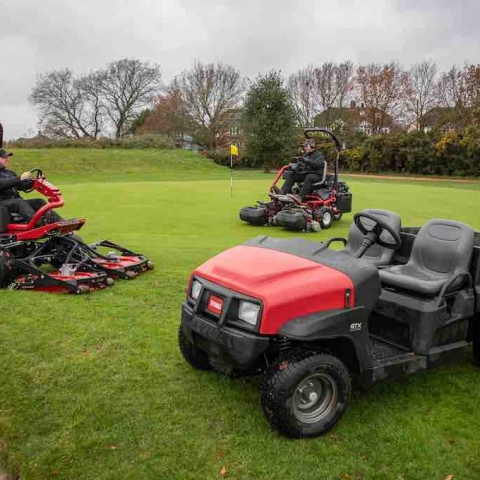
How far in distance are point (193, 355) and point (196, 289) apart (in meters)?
0.69

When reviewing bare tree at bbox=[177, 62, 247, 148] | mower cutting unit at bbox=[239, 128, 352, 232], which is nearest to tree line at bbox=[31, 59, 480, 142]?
bare tree at bbox=[177, 62, 247, 148]

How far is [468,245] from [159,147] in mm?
40149

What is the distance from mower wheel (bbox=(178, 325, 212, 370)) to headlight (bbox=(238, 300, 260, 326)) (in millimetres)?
907

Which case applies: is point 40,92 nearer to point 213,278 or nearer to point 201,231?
point 201,231

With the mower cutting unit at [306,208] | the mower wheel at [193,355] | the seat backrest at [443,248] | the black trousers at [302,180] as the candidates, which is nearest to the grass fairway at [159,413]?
the mower wheel at [193,355]

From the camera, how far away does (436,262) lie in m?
4.22

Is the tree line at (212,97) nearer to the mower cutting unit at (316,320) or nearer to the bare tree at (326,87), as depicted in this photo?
the bare tree at (326,87)

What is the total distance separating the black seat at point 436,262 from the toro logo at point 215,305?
1490 millimetres

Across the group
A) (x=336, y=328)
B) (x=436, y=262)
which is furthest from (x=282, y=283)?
(x=436, y=262)

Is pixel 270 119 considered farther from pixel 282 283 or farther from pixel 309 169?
pixel 282 283

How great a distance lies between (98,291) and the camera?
589 cm

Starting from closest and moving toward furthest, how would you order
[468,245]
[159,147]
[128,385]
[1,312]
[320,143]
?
[128,385] < [468,245] < [1,312] < [320,143] < [159,147]

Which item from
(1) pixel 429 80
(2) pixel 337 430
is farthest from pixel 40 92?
(2) pixel 337 430

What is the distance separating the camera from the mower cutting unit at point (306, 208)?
11523 mm
